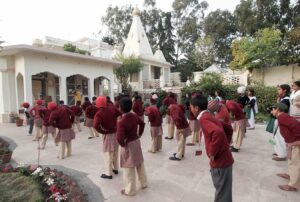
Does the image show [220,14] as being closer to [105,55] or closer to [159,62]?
[159,62]

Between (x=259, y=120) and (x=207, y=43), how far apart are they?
15644 millimetres

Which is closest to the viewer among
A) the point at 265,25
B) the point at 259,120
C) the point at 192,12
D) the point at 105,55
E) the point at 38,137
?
the point at 38,137

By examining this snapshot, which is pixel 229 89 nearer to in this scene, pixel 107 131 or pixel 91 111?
pixel 91 111

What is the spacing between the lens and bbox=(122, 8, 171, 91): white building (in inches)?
824

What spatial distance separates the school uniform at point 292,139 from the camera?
3.27m

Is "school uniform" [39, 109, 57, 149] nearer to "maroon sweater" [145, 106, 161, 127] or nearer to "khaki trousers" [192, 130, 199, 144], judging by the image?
"maroon sweater" [145, 106, 161, 127]

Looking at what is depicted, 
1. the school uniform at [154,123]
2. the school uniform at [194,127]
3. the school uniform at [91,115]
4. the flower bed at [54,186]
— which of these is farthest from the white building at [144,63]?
the flower bed at [54,186]

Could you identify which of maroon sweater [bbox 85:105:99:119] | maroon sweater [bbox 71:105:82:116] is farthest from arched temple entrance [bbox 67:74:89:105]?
maroon sweater [bbox 85:105:99:119]

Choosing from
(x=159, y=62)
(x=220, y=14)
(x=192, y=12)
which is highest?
(x=192, y=12)

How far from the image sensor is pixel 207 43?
956 inches

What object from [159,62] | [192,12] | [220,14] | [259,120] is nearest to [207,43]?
[220,14]

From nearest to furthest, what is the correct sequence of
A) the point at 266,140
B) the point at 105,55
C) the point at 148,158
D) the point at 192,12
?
the point at 148,158 → the point at 266,140 → the point at 105,55 → the point at 192,12

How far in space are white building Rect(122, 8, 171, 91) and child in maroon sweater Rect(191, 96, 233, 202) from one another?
18.0 metres

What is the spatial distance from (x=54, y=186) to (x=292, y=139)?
381cm
